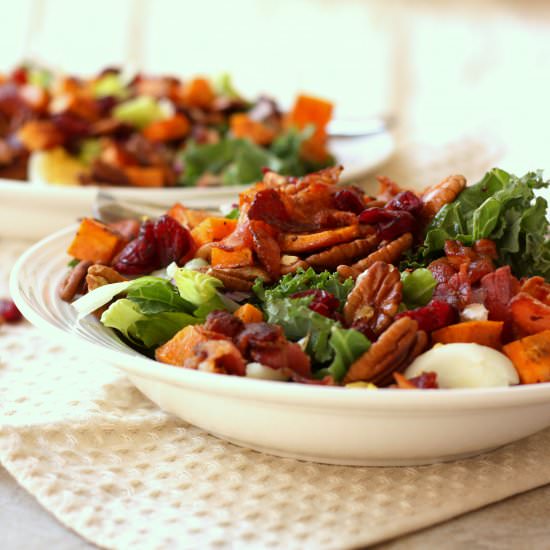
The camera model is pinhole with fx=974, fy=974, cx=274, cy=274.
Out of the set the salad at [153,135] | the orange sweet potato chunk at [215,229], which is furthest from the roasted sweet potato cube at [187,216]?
the salad at [153,135]

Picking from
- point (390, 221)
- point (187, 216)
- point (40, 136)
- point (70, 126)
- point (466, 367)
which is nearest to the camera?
point (466, 367)

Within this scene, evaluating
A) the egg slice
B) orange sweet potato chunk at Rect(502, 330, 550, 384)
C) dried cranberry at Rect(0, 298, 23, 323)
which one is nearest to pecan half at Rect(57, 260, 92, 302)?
dried cranberry at Rect(0, 298, 23, 323)

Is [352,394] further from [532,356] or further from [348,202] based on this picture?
[348,202]

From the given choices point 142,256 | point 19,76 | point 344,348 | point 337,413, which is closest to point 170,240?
point 142,256

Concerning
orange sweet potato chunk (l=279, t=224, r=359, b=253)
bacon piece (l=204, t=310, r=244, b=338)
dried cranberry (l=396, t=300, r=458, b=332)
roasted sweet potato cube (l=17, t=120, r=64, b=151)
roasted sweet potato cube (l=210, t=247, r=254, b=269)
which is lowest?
roasted sweet potato cube (l=17, t=120, r=64, b=151)

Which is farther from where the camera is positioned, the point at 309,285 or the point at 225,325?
the point at 309,285

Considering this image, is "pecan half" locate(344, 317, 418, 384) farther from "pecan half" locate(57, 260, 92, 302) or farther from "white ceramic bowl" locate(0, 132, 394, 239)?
"white ceramic bowl" locate(0, 132, 394, 239)
